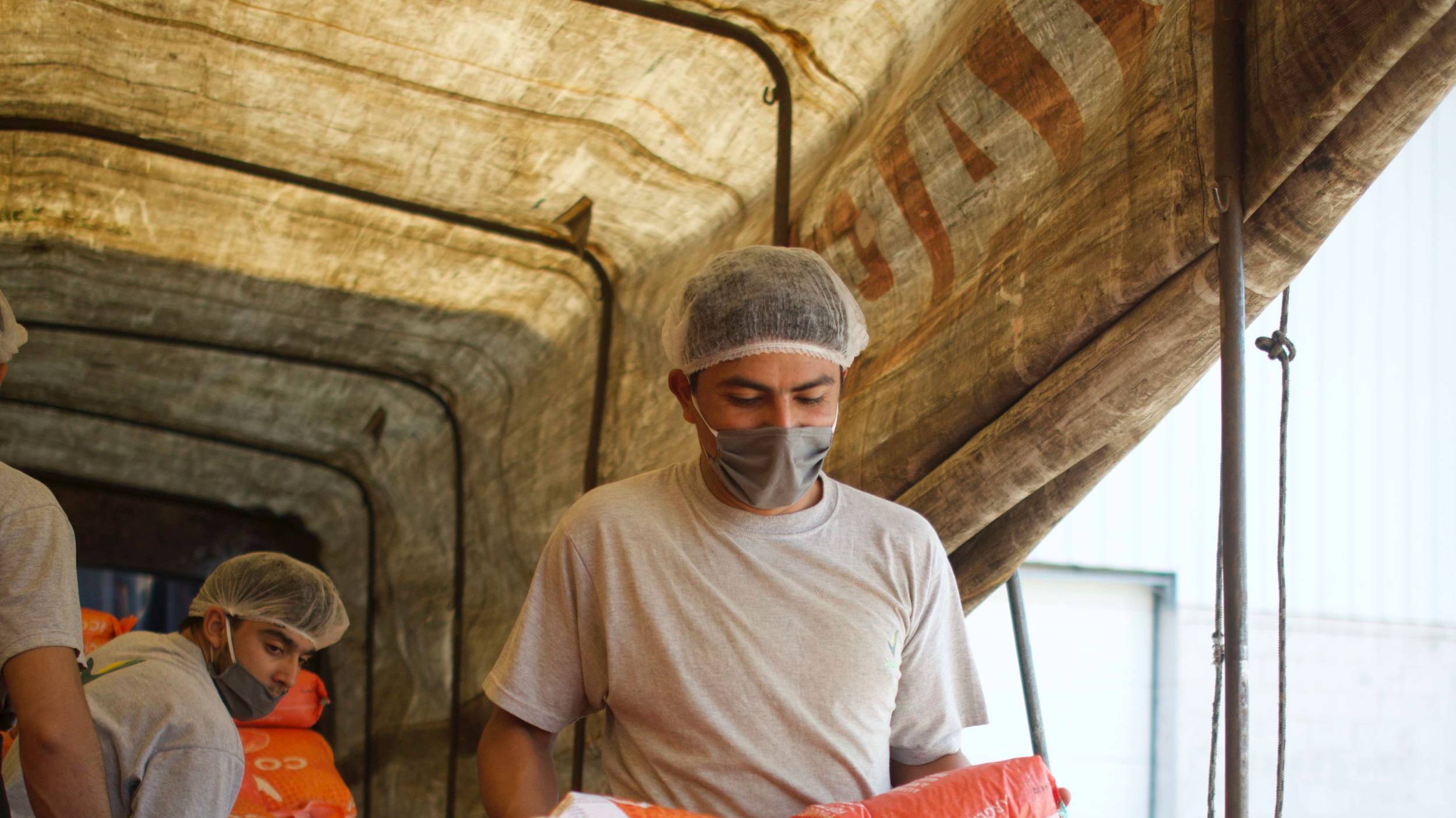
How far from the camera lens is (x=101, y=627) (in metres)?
4.54

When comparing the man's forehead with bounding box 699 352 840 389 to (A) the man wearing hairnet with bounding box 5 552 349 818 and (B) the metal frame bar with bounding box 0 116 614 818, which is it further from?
(B) the metal frame bar with bounding box 0 116 614 818

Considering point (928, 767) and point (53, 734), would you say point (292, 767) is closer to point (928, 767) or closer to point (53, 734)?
point (53, 734)

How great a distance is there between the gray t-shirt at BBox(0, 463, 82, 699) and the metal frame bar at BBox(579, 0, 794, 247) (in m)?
1.36

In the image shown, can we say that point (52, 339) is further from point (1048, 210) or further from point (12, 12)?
point (1048, 210)

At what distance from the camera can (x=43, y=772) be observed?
148 centimetres

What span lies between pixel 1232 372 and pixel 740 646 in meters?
0.58

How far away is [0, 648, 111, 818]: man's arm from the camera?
1479mm

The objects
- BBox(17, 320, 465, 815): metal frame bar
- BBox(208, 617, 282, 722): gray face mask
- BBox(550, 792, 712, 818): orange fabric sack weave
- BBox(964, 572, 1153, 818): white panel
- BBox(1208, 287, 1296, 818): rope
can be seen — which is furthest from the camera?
BBox(964, 572, 1153, 818): white panel

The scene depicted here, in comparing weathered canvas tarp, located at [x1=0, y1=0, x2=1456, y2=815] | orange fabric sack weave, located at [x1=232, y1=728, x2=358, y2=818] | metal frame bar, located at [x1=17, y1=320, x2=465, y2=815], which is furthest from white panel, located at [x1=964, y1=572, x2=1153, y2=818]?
orange fabric sack weave, located at [x1=232, y1=728, x2=358, y2=818]

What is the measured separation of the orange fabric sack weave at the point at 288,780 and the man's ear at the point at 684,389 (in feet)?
9.49

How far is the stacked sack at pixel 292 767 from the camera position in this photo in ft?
13.0

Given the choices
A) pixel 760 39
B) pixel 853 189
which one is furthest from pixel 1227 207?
pixel 760 39

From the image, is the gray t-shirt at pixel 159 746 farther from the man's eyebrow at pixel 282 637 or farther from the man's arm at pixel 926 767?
the man's arm at pixel 926 767

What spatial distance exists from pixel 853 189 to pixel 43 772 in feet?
5.06
